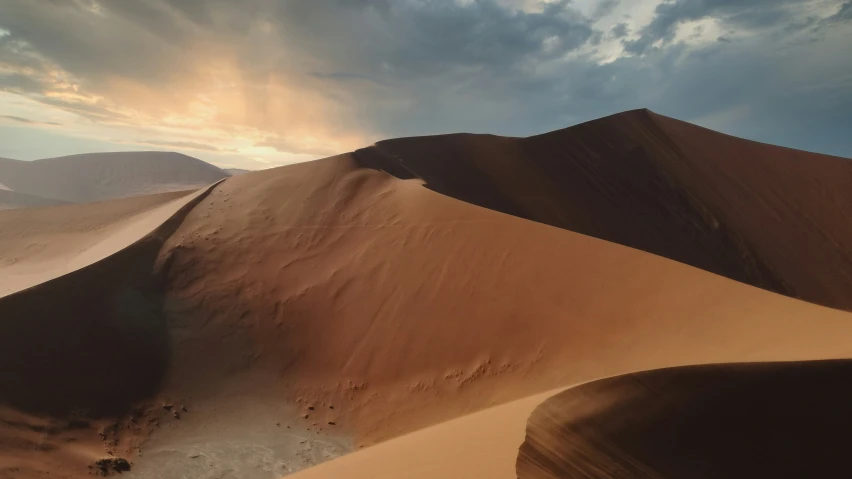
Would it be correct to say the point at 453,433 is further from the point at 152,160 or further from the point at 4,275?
the point at 152,160

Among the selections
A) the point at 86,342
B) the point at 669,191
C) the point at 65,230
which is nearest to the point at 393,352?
the point at 86,342

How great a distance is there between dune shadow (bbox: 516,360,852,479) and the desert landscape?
0.7 inches

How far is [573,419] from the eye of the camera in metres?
3.61

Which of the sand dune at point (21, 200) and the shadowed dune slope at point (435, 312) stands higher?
the sand dune at point (21, 200)

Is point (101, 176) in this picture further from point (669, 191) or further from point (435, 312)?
point (435, 312)

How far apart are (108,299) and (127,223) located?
9.58m

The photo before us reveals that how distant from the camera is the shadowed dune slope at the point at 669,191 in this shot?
1598cm

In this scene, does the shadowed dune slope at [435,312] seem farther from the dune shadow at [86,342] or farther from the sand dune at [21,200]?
the sand dune at [21,200]

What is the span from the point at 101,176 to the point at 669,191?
71.9m

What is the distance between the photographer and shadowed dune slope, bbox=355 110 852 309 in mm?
15977

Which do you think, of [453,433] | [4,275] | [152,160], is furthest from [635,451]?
[152,160]

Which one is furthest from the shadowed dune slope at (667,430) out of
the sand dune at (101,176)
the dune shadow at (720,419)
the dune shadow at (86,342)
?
the sand dune at (101,176)

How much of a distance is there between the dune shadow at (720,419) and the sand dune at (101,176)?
6123 centimetres

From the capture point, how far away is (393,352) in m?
7.78
